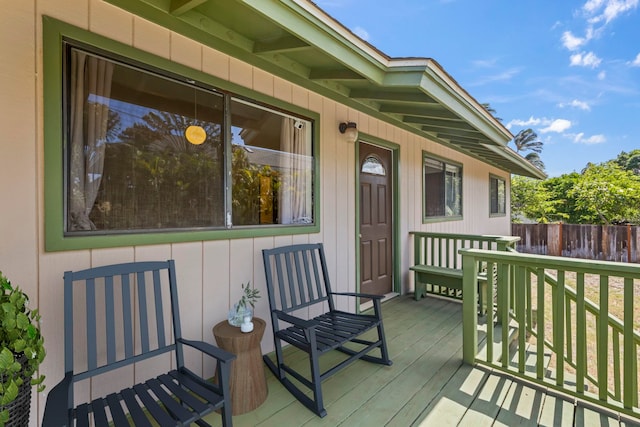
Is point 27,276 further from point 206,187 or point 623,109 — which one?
point 623,109

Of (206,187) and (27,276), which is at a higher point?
(206,187)

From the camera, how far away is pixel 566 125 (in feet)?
180

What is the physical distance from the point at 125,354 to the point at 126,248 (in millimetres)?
591

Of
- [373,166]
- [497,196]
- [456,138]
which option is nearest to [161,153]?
[373,166]

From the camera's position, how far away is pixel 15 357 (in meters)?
1.02

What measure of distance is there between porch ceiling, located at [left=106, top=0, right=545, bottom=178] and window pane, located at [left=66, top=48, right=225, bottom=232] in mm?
404

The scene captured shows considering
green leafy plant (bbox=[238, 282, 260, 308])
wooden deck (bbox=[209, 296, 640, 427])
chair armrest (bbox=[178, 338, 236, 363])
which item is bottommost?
wooden deck (bbox=[209, 296, 640, 427])

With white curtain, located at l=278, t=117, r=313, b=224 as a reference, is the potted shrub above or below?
below

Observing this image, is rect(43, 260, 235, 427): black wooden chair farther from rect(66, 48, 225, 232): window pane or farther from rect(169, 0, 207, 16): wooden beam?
rect(169, 0, 207, 16): wooden beam

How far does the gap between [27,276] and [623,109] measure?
182ft

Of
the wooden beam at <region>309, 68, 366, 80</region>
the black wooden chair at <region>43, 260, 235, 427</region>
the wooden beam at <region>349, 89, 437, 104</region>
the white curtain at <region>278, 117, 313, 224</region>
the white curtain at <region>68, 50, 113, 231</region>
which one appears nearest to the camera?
the black wooden chair at <region>43, 260, 235, 427</region>

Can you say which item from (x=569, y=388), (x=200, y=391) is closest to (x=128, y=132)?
(x=200, y=391)

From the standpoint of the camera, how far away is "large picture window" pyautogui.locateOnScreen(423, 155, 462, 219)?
5020 millimetres

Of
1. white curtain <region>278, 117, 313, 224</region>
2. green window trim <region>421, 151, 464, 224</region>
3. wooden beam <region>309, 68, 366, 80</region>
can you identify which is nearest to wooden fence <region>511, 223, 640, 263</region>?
green window trim <region>421, 151, 464, 224</region>
